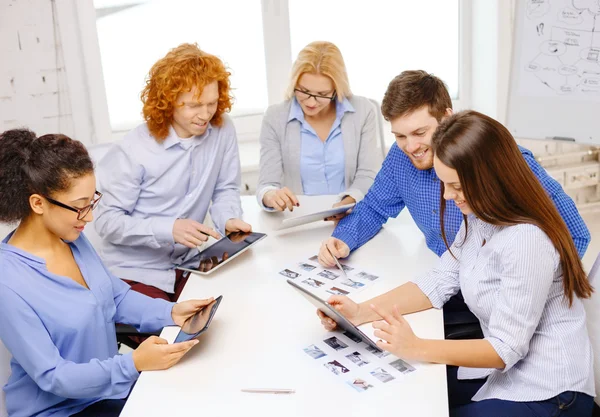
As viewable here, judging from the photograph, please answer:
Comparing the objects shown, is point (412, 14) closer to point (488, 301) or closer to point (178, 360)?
point (488, 301)

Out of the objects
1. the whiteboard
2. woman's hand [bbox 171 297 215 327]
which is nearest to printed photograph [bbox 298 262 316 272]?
woman's hand [bbox 171 297 215 327]

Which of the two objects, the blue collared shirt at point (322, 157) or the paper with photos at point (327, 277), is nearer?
the paper with photos at point (327, 277)

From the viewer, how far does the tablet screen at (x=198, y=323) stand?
66.4 inches

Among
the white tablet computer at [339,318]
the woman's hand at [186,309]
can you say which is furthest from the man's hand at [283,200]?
the white tablet computer at [339,318]

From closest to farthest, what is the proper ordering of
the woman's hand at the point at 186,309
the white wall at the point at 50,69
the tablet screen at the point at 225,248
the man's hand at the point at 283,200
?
the woman's hand at the point at 186,309 → the tablet screen at the point at 225,248 → the man's hand at the point at 283,200 → the white wall at the point at 50,69

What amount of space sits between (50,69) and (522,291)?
2.91 meters

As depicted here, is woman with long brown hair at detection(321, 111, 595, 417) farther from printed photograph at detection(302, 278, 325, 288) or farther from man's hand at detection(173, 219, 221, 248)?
man's hand at detection(173, 219, 221, 248)

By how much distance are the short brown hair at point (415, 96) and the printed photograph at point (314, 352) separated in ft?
2.74

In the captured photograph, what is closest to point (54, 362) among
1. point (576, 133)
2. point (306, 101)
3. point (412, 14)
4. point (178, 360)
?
point (178, 360)

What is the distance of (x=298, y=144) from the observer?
3.05 m

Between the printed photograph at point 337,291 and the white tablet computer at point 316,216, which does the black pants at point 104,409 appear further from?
the white tablet computer at point 316,216

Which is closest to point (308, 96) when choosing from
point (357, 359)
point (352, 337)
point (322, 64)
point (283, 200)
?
point (322, 64)

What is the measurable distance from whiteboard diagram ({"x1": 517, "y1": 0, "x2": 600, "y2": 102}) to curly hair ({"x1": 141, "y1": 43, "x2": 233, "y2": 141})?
67.5 inches

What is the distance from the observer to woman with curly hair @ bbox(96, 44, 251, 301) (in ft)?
7.84
